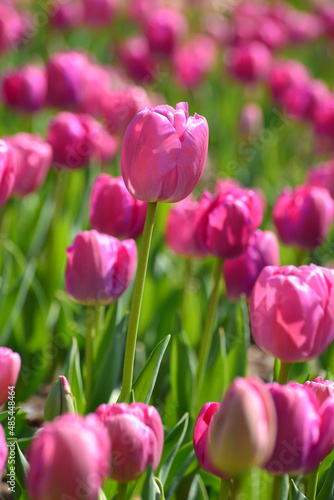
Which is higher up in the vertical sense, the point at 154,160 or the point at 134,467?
the point at 154,160

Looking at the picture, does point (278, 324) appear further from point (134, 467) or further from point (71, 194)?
point (71, 194)

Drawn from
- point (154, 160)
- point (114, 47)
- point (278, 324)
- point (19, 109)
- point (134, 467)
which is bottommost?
point (134, 467)

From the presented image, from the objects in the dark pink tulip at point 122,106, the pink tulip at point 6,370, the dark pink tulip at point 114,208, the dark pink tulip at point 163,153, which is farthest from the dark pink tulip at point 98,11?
the pink tulip at point 6,370

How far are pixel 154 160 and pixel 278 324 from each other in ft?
0.80

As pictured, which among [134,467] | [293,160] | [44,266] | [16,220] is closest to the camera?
[134,467]

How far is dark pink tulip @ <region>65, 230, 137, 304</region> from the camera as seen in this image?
105cm

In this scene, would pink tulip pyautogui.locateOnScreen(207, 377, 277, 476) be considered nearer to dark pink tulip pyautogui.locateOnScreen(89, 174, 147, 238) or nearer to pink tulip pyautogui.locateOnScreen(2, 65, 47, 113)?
dark pink tulip pyautogui.locateOnScreen(89, 174, 147, 238)

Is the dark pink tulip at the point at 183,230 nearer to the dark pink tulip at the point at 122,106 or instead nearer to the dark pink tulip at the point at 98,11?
the dark pink tulip at the point at 122,106

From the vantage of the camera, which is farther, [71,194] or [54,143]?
[71,194]

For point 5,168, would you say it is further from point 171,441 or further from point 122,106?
point 122,106

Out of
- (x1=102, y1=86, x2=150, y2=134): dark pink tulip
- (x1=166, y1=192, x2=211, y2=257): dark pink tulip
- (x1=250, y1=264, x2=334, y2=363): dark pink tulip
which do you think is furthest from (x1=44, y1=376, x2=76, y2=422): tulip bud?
(x1=102, y1=86, x2=150, y2=134): dark pink tulip

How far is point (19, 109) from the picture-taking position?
2170 millimetres

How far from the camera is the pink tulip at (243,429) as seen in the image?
583mm

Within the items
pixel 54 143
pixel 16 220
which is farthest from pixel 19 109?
pixel 54 143
